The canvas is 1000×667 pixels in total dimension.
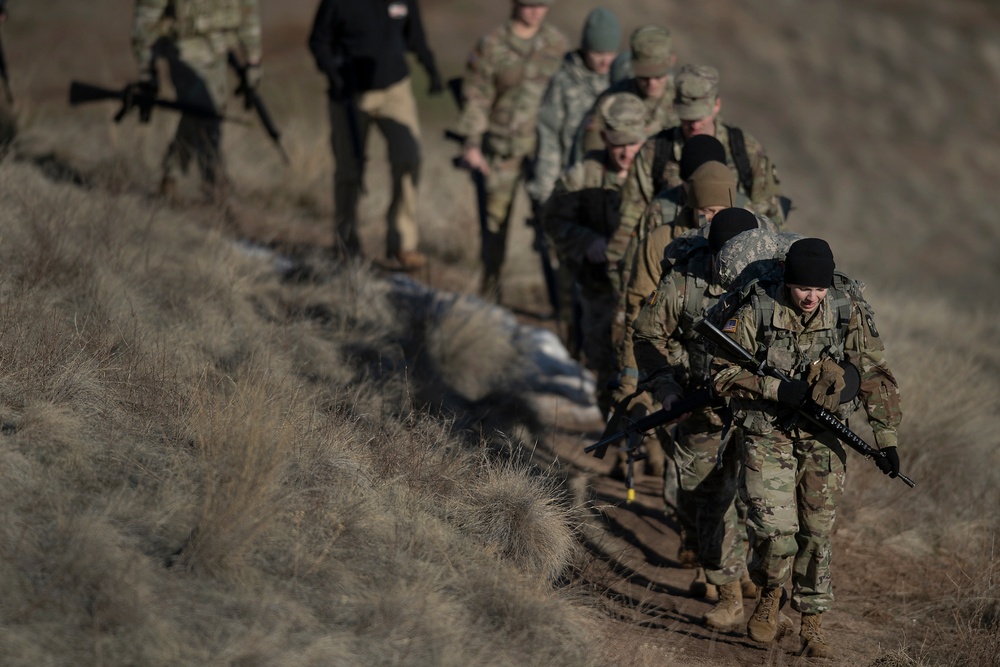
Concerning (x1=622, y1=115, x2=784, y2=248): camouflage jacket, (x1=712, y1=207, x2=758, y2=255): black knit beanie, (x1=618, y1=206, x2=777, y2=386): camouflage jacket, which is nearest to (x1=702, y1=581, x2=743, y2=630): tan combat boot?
(x1=618, y1=206, x2=777, y2=386): camouflage jacket

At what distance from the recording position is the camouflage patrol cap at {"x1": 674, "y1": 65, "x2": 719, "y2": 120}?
5.77 m

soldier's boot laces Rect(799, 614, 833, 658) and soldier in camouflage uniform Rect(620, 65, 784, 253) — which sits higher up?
soldier in camouflage uniform Rect(620, 65, 784, 253)

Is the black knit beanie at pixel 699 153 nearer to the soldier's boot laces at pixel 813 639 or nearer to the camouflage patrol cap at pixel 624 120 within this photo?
the camouflage patrol cap at pixel 624 120

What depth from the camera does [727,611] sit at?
201 inches

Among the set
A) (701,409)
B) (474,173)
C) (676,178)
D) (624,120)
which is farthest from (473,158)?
(701,409)

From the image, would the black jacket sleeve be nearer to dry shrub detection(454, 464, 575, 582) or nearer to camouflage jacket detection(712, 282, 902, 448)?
dry shrub detection(454, 464, 575, 582)

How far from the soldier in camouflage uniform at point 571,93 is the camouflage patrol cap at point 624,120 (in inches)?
57.5

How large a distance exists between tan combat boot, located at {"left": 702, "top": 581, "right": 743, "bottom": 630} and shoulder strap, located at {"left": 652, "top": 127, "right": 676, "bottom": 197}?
2.01 m

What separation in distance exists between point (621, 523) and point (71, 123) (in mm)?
7877

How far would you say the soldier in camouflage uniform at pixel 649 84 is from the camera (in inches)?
260

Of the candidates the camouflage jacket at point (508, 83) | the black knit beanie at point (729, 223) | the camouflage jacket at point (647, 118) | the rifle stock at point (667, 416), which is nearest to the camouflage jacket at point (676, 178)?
the camouflage jacket at point (647, 118)

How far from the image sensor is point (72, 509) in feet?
13.1

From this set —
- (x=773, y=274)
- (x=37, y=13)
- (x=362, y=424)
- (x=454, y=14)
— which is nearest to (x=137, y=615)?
(x=362, y=424)

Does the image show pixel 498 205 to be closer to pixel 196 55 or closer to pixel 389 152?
pixel 389 152
